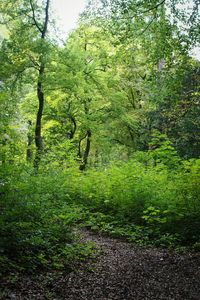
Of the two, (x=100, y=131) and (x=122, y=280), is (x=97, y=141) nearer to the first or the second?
(x=100, y=131)

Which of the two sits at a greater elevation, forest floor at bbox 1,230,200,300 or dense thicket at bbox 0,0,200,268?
dense thicket at bbox 0,0,200,268

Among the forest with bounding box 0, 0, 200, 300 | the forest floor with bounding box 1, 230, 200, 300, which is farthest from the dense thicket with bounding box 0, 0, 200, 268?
the forest floor with bounding box 1, 230, 200, 300

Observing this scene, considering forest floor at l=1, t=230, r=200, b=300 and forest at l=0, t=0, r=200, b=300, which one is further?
forest at l=0, t=0, r=200, b=300

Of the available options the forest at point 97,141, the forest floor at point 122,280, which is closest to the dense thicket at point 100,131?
the forest at point 97,141

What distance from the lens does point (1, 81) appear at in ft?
58.6

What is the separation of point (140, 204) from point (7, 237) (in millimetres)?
5780

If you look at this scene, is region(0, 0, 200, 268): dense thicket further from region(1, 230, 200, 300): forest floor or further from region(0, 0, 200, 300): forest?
region(1, 230, 200, 300): forest floor

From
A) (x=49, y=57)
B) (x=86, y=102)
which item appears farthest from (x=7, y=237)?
(x=86, y=102)

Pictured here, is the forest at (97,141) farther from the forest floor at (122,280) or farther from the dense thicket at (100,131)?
the forest floor at (122,280)

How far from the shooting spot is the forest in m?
6.37

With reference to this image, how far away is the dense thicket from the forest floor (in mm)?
520

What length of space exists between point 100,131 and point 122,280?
18493 millimetres

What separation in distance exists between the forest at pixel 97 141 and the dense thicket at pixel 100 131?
0.11 ft

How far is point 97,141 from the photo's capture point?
25172 millimetres
